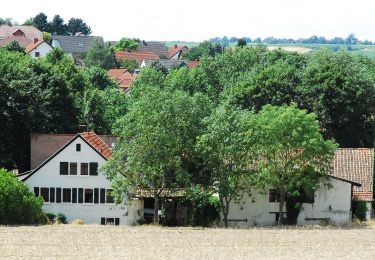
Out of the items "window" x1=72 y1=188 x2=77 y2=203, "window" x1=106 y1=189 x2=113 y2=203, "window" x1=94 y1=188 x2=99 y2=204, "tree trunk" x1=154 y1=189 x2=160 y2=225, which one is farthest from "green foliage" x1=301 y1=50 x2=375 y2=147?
"window" x1=72 y1=188 x2=77 y2=203

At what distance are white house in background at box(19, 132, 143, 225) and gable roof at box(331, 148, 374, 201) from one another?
13684mm

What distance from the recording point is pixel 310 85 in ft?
312

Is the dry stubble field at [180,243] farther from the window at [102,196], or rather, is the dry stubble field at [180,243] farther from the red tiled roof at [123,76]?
the red tiled roof at [123,76]

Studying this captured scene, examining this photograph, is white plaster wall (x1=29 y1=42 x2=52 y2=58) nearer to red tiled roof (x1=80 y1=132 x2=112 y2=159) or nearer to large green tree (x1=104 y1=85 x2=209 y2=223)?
red tiled roof (x1=80 y1=132 x2=112 y2=159)

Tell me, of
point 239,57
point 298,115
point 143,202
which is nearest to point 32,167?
point 143,202

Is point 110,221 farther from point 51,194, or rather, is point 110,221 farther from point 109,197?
point 51,194

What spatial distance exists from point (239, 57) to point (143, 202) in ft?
179

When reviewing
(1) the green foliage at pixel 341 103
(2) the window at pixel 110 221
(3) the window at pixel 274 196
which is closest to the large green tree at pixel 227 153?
(3) the window at pixel 274 196

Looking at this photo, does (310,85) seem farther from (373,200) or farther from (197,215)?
(197,215)

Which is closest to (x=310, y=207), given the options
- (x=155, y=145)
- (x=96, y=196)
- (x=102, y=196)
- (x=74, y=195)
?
(x=155, y=145)

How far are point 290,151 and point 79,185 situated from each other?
47.2ft

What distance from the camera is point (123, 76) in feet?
561

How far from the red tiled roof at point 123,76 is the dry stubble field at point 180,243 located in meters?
98.0

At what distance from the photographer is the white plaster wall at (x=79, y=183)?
74188 mm
